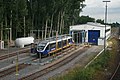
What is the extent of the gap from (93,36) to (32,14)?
1915cm

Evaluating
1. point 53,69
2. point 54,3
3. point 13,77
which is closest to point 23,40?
point 54,3

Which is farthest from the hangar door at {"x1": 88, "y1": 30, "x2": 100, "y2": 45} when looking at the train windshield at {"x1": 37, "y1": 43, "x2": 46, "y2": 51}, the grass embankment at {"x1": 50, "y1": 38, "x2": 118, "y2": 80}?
the grass embankment at {"x1": 50, "y1": 38, "x2": 118, "y2": 80}

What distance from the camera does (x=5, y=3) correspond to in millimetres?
60125

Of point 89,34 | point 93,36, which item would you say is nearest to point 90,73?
point 93,36

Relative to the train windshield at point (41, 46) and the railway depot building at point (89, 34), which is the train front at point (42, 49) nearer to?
the train windshield at point (41, 46)

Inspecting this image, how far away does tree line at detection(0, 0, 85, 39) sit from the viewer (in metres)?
62.0

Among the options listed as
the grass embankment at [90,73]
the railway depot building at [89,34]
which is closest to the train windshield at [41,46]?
the grass embankment at [90,73]

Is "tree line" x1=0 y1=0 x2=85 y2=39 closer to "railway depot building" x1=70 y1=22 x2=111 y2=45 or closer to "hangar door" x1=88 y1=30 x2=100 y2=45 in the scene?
"railway depot building" x1=70 y1=22 x2=111 y2=45

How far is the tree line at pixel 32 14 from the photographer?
203ft

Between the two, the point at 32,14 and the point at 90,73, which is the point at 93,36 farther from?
the point at 90,73

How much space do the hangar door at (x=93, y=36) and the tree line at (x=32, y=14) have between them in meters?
12.9

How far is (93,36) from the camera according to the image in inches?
2613

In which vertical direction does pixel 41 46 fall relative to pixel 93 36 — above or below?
below

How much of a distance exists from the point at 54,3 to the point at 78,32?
1218 cm
